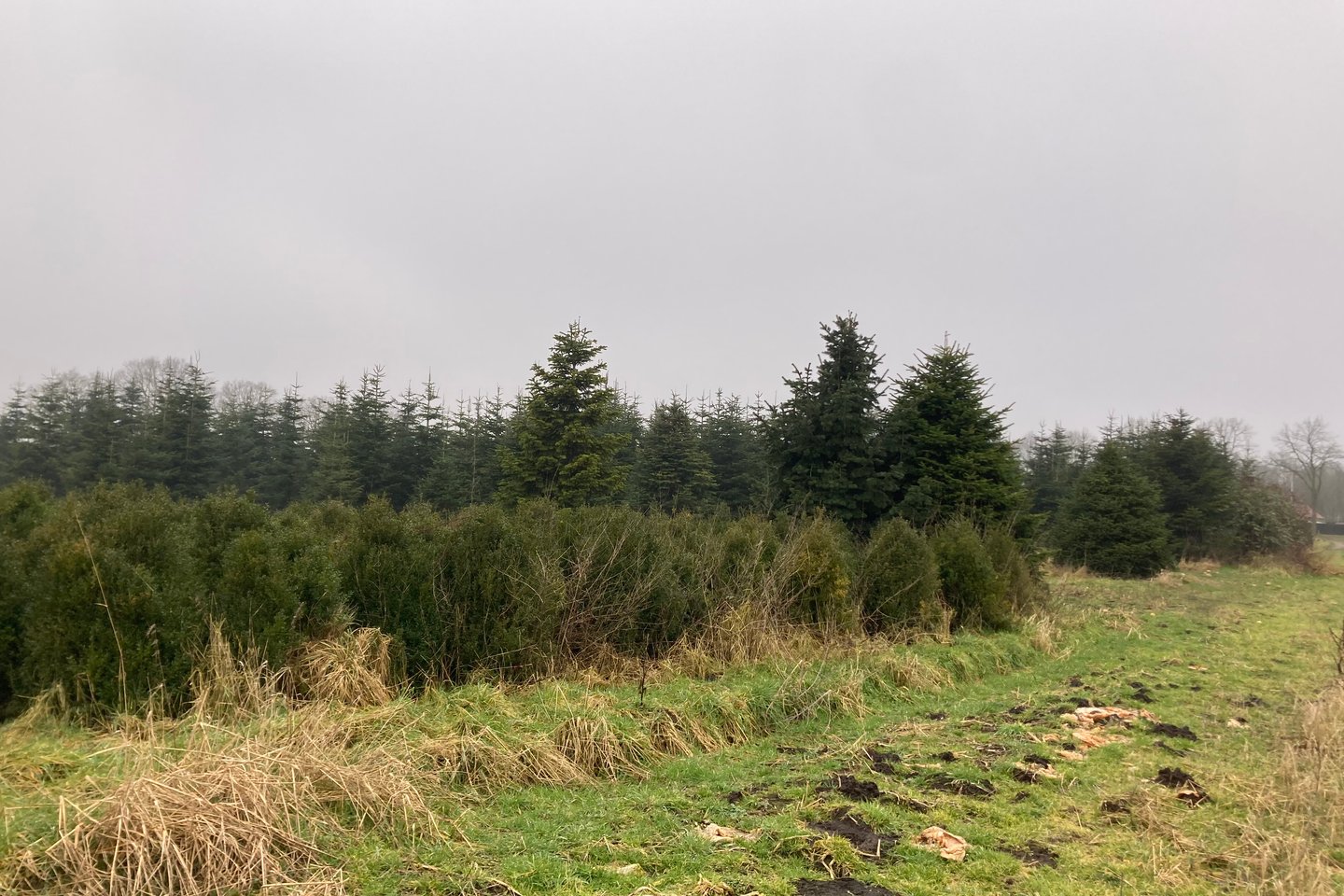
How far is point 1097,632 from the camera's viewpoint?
13.8 m

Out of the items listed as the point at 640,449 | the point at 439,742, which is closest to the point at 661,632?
the point at 439,742

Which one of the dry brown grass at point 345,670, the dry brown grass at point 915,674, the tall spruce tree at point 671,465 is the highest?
the tall spruce tree at point 671,465

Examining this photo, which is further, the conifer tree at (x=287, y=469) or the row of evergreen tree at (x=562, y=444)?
the conifer tree at (x=287, y=469)

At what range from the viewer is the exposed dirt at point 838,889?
379cm

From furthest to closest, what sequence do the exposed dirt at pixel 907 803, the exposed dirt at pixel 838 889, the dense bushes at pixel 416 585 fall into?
the dense bushes at pixel 416 585
the exposed dirt at pixel 907 803
the exposed dirt at pixel 838 889

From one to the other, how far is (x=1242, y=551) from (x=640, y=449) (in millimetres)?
25755

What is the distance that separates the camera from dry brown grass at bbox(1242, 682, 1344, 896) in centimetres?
384

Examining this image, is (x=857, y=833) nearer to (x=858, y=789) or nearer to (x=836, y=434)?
(x=858, y=789)

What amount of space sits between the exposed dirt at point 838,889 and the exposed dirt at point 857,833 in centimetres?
40

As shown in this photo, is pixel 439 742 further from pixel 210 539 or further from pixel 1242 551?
pixel 1242 551

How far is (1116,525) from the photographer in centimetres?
2566

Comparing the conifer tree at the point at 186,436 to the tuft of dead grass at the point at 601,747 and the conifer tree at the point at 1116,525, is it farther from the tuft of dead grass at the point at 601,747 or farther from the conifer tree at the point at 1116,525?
the conifer tree at the point at 1116,525

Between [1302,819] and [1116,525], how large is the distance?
23.9 metres

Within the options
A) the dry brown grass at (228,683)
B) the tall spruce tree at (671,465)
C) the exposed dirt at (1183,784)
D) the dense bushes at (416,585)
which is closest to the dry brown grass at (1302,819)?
the exposed dirt at (1183,784)
